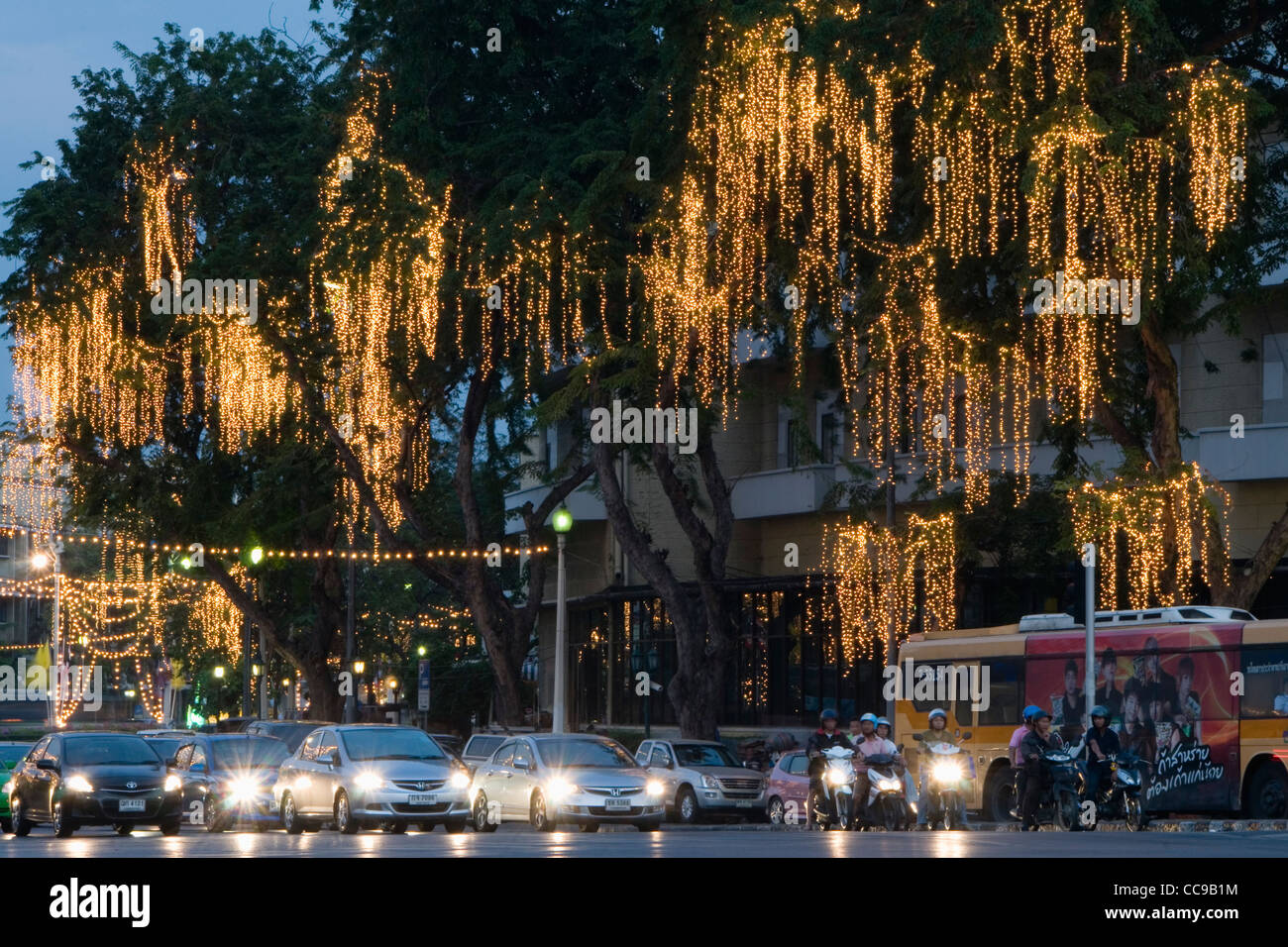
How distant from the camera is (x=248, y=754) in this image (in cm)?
3575

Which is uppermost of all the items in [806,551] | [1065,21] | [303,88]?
[303,88]

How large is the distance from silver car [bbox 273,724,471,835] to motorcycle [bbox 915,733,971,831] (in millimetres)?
6833

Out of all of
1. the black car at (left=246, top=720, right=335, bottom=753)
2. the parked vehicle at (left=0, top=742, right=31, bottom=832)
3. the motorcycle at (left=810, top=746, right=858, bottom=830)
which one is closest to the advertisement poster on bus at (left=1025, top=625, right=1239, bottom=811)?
the motorcycle at (left=810, top=746, right=858, bottom=830)

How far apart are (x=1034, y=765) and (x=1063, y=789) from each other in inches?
19.1

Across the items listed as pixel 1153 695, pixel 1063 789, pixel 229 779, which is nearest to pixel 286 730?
pixel 229 779

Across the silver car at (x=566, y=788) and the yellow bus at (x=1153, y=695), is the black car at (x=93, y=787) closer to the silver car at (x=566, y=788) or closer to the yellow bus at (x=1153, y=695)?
the silver car at (x=566, y=788)

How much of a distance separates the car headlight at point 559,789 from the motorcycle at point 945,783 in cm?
553

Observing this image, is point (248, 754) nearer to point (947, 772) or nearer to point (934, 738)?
point (934, 738)

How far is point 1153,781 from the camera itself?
30.2 metres

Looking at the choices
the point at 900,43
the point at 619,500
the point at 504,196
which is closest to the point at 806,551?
the point at 619,500

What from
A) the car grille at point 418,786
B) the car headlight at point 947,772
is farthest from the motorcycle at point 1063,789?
the car grille at point 418,786

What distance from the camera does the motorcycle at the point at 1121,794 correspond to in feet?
87.4

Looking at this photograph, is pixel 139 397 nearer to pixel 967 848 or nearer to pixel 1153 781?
pixel 1153 781

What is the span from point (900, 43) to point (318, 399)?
20076 mm
